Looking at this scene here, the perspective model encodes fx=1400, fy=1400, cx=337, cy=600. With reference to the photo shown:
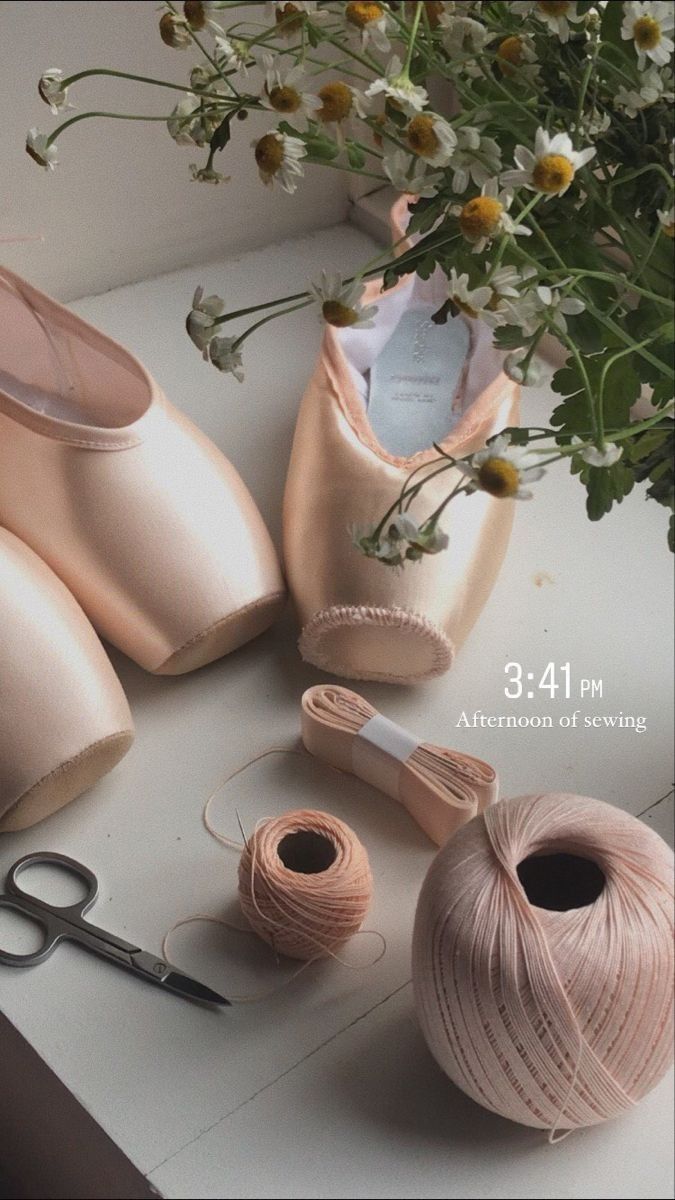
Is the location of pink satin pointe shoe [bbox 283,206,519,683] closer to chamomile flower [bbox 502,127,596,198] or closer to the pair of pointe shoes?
the pair of pointe shoes

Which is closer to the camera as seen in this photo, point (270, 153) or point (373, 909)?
point (270, 153)

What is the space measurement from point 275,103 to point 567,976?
14.1 inches

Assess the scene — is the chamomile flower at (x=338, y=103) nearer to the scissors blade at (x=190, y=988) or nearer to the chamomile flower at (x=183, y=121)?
the chamomile flower at (x=183, y=121)

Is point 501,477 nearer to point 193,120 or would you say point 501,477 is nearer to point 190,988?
point 193,120

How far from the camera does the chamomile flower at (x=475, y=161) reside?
1.67ft

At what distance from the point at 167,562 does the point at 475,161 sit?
36cm

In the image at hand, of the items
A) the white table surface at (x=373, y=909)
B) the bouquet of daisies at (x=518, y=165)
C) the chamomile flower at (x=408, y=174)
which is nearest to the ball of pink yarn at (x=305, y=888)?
the white table surface at (x=373, y=909)

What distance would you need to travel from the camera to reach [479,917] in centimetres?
59

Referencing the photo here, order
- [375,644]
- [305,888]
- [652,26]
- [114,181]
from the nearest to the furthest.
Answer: [652,26]
[305,888]
[375,644]
[114,181]

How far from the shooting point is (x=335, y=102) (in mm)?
500

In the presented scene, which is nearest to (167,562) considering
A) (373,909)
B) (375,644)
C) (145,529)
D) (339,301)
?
(145,529)

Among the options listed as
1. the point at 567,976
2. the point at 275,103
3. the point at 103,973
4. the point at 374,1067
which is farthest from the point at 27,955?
the point at 275,103

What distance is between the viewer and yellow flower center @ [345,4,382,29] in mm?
488

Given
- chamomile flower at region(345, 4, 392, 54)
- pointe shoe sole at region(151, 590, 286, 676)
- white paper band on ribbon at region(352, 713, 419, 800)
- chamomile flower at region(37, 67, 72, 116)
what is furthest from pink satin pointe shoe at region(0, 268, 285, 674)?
chamomile flower at region(345, 4, 392, 54)
